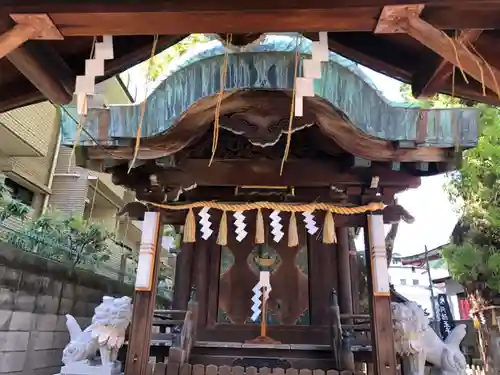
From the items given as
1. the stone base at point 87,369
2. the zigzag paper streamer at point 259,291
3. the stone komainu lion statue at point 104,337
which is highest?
the zigzag paper streamer at point 259,291

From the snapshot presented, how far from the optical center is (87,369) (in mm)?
5309

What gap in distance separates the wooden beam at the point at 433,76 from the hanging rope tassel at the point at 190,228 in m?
3.61

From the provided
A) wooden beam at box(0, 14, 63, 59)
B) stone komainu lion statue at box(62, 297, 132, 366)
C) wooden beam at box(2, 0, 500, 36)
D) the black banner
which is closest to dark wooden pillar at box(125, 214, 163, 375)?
stone komainu lion statue at box(62, 297, 132, 366)

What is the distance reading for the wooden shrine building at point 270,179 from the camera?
454 cm

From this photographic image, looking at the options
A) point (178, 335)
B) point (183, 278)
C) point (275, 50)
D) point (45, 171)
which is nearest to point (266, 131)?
point (275, 50)

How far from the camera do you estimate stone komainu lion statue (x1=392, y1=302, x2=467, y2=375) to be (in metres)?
5.49

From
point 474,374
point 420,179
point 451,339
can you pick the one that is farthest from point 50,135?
point 474,374

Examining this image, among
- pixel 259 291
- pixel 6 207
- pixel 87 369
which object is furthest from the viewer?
pixel 6 207

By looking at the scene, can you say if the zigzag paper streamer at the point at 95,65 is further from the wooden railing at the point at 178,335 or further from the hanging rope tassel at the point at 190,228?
the wooden railing at the point at 178,335

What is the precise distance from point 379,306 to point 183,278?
362cm

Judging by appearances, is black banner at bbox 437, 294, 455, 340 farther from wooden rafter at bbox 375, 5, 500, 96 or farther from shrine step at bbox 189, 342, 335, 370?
wooden rafter at bbox 375, 5, 500, 96

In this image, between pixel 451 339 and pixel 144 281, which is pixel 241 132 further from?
pixel 451 339

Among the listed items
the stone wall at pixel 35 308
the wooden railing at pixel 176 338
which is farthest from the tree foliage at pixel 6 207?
the wooden railing at pixel 176 338

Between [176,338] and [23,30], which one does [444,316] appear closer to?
[176,338]
